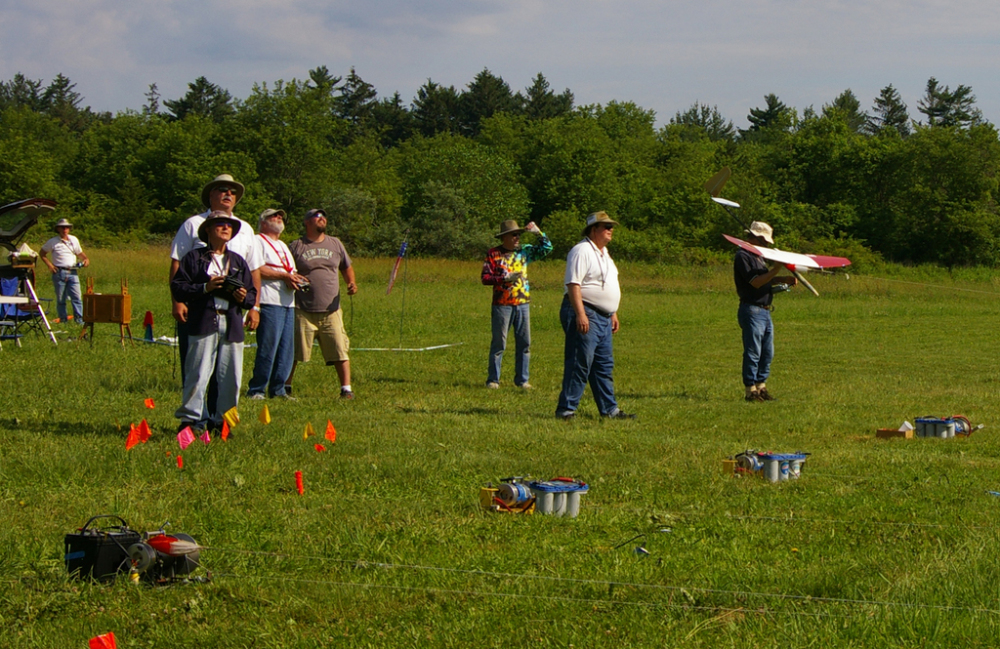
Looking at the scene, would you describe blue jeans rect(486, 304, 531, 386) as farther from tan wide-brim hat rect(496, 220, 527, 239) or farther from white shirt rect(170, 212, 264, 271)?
white shirt rect(170, 212, 264, 271)

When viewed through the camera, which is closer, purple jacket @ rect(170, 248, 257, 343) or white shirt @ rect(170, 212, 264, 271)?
purple jacket @ rect(170, 248, 257, 343)

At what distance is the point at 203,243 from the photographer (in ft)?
24.9

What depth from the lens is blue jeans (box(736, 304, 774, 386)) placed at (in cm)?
1068

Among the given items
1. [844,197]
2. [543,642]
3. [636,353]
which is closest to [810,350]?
[636,353]

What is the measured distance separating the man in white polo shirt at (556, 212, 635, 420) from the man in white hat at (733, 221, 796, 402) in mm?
1960

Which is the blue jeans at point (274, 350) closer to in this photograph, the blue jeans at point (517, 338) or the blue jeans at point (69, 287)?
the blue jeans at point (517, 338)

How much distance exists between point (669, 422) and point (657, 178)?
71.4 meters

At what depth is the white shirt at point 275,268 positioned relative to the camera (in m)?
9.87

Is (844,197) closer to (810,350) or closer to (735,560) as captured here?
(810,350)

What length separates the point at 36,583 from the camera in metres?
4.22

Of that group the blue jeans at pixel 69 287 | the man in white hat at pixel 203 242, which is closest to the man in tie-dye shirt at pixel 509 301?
the man in white hat at pixel 203 242

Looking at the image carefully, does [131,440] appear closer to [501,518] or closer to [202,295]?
[202,295]

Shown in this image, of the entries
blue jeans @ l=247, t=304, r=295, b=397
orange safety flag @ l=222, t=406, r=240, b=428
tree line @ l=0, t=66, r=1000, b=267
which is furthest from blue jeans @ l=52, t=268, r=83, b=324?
tree line @ l=0, t=66, r=1000, b=267

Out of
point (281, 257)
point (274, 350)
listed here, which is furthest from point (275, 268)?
point (274, 350)
